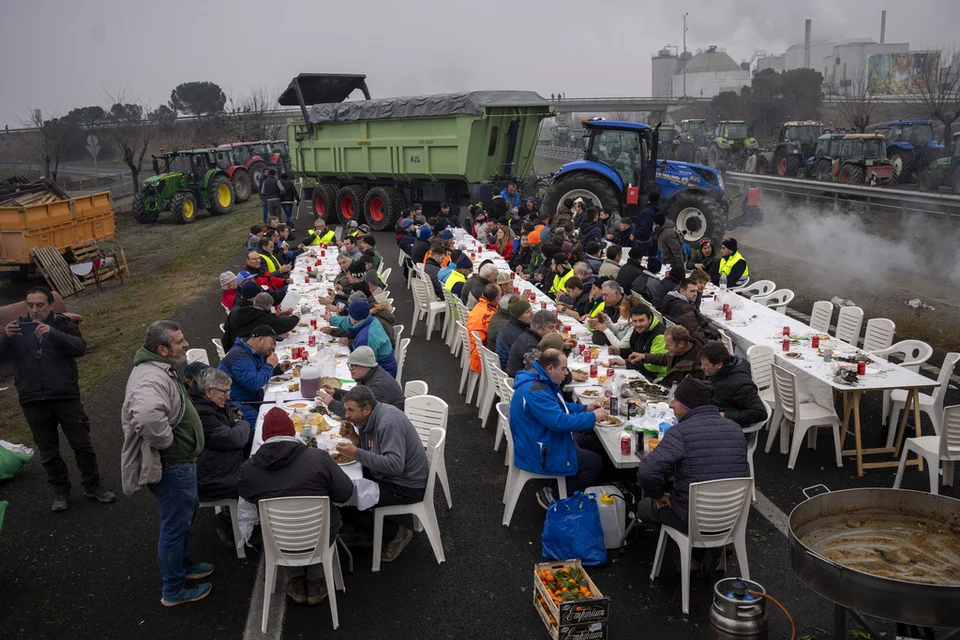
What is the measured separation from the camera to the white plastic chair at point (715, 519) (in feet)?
16.9

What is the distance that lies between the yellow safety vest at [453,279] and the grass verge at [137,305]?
5159mm

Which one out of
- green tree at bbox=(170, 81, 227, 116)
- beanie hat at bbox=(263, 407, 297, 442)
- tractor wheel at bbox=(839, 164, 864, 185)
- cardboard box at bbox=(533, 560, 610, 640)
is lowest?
cardboard box at bbox=(533, 560, 610, 640)

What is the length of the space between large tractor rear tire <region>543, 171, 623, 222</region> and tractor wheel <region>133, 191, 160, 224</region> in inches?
690

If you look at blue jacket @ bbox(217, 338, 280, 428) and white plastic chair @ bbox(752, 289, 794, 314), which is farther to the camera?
white plastic chair @ bbox(752, 289, 794, 314)

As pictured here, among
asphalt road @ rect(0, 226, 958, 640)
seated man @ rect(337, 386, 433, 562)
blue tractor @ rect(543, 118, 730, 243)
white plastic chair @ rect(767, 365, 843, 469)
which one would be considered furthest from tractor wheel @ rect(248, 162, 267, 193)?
seated man @ rect(337, 386, 433, 562)

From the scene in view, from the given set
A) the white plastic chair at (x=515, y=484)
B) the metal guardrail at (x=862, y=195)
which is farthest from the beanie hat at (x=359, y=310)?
the metal guardrail at (x=862, y=195)

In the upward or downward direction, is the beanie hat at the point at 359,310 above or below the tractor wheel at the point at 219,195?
below

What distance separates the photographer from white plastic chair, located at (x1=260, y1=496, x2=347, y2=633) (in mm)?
4996

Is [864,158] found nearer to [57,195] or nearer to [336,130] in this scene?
[336,130]

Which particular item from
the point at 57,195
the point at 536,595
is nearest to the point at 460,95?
the point at 57,195

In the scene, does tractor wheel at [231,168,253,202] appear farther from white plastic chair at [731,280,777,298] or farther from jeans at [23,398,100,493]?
jeans at [23,398,100,493]

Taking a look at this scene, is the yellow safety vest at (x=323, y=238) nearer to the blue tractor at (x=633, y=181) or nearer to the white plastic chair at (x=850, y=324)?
the blue tractor at (x=633, y=181)

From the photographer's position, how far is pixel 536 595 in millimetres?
5289

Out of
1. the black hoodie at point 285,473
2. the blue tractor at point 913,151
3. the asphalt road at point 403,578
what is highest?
the blue tractor at point 913,151
